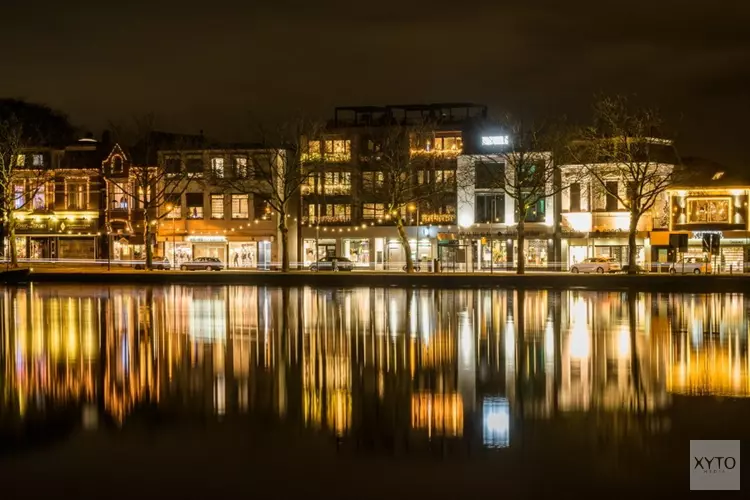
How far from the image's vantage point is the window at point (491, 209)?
271 ft

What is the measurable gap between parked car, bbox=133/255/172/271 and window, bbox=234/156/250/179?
10.6 metres

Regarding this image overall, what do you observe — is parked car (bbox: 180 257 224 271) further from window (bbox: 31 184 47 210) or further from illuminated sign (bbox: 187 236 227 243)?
window (bbox: 31 184 47 210)

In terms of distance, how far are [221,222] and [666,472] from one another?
251ft

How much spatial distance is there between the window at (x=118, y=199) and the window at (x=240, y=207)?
11457mm

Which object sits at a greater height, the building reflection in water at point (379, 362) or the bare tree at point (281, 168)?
the bare tree at point (281, 168)

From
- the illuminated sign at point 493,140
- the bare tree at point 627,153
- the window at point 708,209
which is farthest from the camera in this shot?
the illuminated sign at point 493,140

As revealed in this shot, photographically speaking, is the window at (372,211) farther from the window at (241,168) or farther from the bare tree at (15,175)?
the bare tree at (15,175)

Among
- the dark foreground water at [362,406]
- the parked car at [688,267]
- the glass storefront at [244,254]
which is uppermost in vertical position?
the glass storefront at [244,254]

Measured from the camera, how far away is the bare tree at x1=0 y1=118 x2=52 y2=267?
76.1 meters

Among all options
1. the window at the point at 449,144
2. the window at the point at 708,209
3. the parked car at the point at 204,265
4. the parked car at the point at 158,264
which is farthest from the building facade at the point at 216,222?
the window at the point at 708,209

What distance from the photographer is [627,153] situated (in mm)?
63719

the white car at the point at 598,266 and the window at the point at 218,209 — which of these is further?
the window at the point at 218,209

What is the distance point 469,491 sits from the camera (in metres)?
11.8

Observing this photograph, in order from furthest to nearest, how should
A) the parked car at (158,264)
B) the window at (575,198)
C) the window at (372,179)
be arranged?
1. the window at (372,179)
2. the parked car at (158,264)
3. the window at (575,198)
